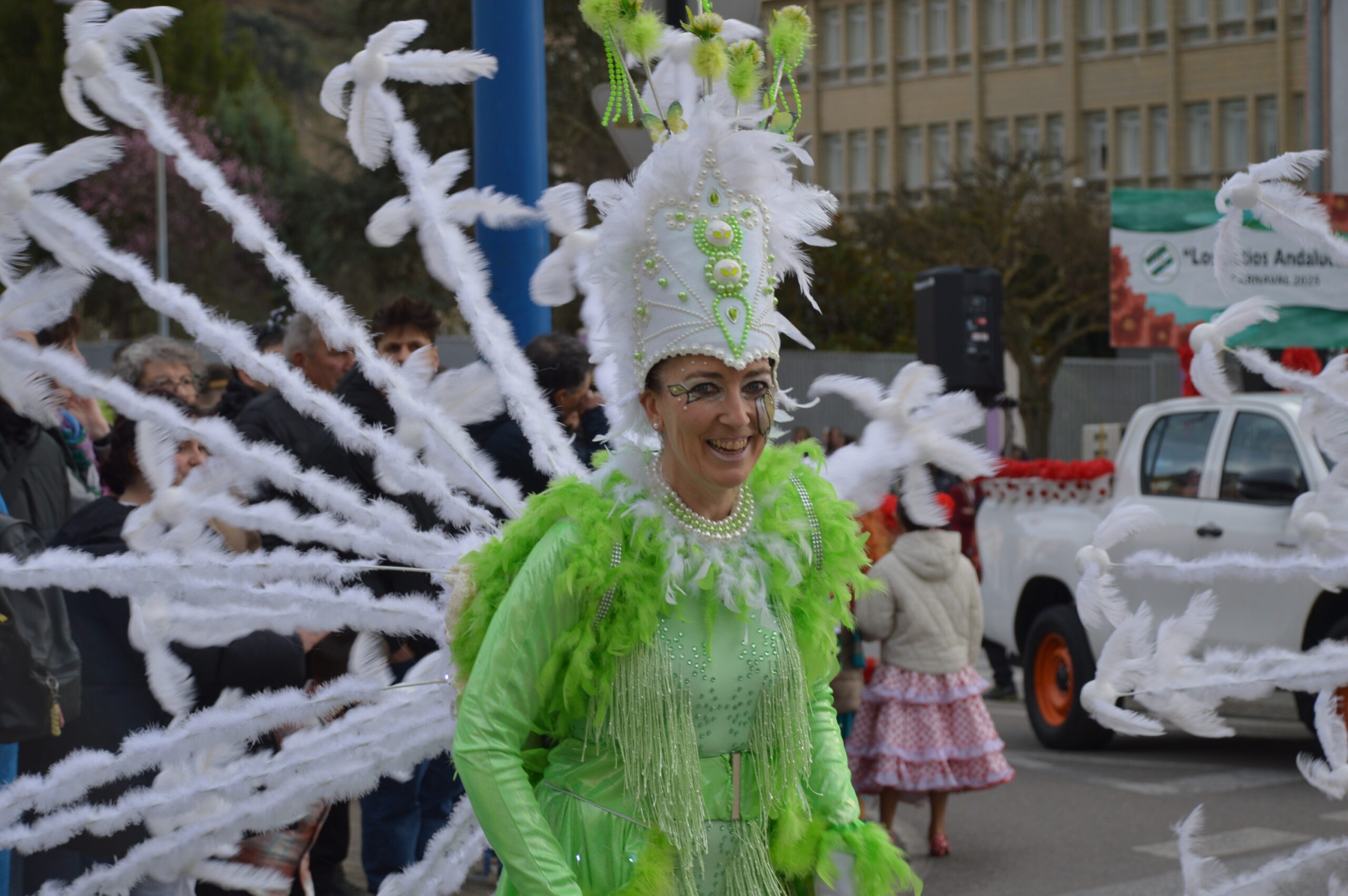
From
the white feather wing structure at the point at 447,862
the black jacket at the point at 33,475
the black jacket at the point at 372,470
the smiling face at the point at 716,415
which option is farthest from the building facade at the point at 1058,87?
the smiling face at the point at 716,415

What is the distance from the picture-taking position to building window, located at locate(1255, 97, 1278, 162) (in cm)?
3647

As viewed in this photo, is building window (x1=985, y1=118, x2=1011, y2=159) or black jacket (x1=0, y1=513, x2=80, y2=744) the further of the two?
building window (x1=985, y1=118, x2=1011, y2=159)

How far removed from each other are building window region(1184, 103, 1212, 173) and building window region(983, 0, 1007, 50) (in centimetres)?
544

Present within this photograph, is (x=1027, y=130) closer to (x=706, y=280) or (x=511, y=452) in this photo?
(x=511, y=452)

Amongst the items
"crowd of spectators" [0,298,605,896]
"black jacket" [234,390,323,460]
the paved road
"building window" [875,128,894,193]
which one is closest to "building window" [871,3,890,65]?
"building window" [875,128,894,193]

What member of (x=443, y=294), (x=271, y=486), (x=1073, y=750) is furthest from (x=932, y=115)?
(x=271, y=486)

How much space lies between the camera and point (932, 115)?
137 ft

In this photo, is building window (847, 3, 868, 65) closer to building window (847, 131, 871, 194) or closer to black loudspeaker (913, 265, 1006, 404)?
building window (847, 131, 871, 194)

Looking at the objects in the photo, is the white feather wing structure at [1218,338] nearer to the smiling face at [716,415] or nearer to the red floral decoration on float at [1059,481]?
the smiling face at [716,415]

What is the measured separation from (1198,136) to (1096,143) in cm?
256

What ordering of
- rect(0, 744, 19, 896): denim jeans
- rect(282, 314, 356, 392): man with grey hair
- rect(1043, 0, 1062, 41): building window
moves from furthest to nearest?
rect(1043, 0, 1062, 41): building window → rect(282, 314, 356, 392): man with grey hair → rect(0, 744, 19, 896): denim jeans

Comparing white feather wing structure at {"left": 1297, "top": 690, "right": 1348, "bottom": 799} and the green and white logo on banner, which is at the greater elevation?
the green and white logo on banner

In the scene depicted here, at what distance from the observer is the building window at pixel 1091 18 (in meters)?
39.0

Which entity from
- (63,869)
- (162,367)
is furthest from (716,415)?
(162,367)
